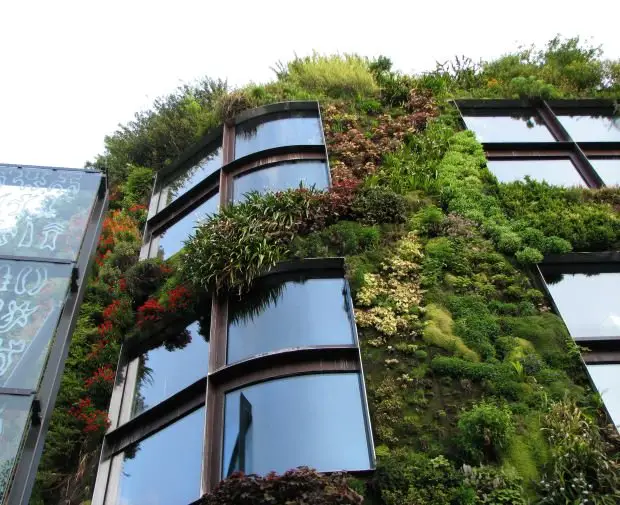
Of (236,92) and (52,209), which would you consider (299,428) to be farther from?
(236,92)

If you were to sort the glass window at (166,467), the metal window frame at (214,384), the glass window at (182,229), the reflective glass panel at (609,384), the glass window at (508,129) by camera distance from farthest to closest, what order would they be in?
1. the glass window at (508,129)
2. the glass window at (182,229)
3. the reflective glass panel at (609,384)
4. the metal window frame at (214,384)
5. the glass window at (166,467)

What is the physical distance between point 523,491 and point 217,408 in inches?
182

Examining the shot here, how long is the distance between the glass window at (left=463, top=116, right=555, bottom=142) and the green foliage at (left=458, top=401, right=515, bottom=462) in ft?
31.2

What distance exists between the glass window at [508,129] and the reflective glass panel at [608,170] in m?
1.47

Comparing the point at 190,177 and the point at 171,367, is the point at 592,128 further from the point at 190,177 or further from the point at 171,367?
the point at 171,367

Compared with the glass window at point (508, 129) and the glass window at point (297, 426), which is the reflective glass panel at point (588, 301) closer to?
the glass window at point (297, 426)

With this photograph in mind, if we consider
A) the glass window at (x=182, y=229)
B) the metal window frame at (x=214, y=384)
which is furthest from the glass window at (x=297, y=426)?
the glass window at (x=182, y=229)

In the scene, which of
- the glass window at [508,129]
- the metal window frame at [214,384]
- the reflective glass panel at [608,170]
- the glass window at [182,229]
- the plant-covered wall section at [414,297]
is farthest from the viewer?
the glass window at [508,129]

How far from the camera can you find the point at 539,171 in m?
16.6

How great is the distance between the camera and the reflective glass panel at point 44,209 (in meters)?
11.0

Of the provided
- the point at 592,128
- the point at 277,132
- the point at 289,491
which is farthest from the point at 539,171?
the point at 289,491

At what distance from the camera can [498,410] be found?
→ 10.1m

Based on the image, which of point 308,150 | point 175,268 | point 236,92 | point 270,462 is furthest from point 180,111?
point 270,462

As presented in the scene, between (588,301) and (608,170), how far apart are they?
17.8ft
